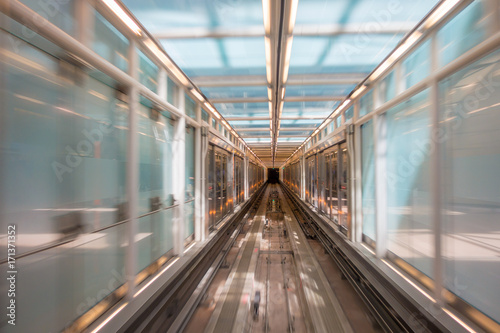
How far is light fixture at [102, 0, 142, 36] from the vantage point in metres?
1.88

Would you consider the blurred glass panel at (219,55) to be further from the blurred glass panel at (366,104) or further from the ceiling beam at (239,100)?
the blurred glass panel at (366,104)

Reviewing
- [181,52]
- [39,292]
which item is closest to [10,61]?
[39,292]

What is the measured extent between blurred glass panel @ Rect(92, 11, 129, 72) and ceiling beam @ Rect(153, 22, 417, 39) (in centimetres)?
41

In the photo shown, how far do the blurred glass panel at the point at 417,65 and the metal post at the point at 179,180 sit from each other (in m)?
3.39

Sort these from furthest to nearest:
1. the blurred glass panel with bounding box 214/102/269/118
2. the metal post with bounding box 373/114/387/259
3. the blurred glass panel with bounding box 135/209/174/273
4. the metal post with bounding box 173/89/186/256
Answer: the blurred glass panel with bounding box 214/102/269/118 < the metal post with bounding box 173/89/186/256 < the metal post with bounding box 373/114/387/259 < the blurred glass panel with bounding box 135/209/174/273

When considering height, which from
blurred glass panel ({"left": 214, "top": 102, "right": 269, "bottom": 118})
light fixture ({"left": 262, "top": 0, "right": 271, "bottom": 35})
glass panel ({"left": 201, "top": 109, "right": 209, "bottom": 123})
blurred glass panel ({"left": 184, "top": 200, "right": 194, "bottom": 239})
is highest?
blurred glass panel ({"left": 214, "top": 102, "right": 269, "bottom": 118})

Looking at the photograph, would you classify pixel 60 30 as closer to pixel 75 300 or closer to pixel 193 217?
pixel 75 300

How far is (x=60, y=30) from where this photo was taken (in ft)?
4.83

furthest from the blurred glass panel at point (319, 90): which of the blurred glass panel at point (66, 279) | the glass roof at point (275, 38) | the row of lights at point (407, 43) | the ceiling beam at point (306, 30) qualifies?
the blurred glass panel at point (66, 279)

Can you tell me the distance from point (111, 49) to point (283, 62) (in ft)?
6.95

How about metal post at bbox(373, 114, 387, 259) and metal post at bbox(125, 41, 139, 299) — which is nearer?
metal post at bbox(125, 41, 139, 299)

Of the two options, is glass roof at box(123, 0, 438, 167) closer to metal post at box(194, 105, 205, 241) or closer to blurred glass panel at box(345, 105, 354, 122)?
blurred glass panel at box(345, 105, 354, 122)

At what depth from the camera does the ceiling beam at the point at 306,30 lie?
2.17 metres

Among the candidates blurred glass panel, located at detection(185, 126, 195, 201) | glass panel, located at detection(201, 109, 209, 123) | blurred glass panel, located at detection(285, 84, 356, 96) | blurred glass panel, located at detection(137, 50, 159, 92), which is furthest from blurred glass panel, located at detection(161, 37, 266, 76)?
glass panel, located at detection(201, 109, 209, 123)
